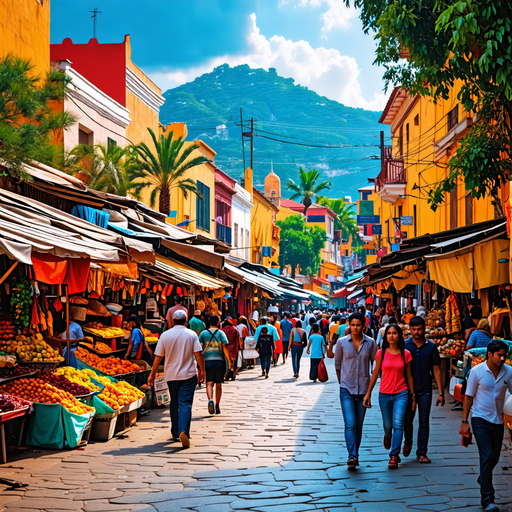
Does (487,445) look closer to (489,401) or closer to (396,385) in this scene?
(489,401)

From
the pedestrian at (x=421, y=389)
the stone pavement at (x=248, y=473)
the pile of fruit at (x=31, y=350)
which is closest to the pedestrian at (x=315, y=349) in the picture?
the stone pavement at (x=248, y=473)

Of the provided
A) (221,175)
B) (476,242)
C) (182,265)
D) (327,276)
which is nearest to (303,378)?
(182,265)

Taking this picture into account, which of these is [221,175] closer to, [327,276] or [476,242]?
[476,242]

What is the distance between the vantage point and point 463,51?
9547 mm

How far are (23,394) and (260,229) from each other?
47019 millimetres

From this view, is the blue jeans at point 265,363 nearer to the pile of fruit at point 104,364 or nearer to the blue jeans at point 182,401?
the pile of fruit at point 104,364

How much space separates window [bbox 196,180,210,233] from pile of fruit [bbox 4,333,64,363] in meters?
25.8

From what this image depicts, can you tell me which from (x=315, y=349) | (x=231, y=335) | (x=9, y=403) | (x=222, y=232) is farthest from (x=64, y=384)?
(x=222, y=232)

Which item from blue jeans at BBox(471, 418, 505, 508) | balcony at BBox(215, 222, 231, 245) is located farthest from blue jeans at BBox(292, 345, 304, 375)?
balcony at BBox(215, 222, 231, 245)

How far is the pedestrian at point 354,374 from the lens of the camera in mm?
8328

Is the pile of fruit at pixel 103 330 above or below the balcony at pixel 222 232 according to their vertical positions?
below

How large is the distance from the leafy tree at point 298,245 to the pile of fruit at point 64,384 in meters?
61.0

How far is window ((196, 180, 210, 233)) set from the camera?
37.0 m

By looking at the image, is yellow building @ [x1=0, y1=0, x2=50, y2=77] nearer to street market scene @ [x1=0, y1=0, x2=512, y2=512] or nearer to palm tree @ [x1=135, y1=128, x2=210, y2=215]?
street market scene @ [x1=0, y1=0, x2=512, y2=512]
